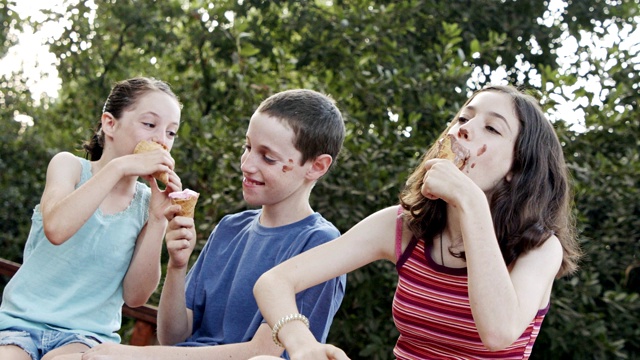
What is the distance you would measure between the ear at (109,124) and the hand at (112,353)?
2.37 feet

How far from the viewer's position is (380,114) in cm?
437

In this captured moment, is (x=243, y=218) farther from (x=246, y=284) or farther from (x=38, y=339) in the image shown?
(x=38, y=339)

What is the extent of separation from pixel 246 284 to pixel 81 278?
19.7 inches

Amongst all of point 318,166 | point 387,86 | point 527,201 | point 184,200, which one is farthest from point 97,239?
point 387,86

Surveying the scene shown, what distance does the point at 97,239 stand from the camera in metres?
2.55

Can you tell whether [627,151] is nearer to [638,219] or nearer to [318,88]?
[638,219]

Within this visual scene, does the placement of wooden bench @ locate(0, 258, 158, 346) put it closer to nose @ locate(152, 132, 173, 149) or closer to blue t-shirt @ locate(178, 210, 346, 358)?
blue t-shirt @ locate(178, 210, 346, 358)

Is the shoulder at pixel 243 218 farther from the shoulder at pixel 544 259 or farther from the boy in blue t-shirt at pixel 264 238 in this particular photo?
the shoulder at pixel 544 259

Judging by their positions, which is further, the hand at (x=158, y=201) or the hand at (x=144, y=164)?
the hand at (x=158, y=201)

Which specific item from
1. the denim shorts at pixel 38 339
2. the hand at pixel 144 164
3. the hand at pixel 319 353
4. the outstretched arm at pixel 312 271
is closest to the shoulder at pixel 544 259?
the outstretched arm at pixel 312 271

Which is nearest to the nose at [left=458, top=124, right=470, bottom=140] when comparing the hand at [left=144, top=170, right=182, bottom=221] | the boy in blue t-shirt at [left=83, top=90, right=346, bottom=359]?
the boy in blue t-shirt at [left=83, top=90, right=346, bottom=359]

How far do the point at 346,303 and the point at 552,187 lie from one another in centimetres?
207

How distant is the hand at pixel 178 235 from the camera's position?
236 centimetres

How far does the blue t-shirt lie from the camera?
2.30 metres
